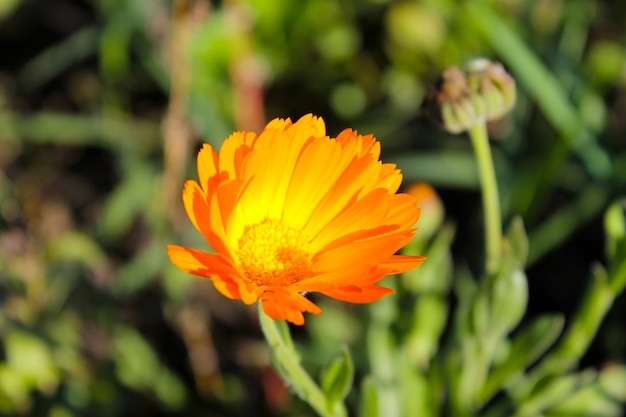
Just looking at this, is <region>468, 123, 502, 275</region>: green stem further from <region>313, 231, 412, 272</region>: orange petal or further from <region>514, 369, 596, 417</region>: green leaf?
<region>313, 231, 412, 272</region>: orange petal

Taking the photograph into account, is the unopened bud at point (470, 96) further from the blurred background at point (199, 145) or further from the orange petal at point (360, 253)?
the blurred background at point (199, 145)

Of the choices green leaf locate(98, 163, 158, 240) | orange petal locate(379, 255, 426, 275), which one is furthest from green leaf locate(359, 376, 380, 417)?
green leaf locate(98, 163, 158, 240)

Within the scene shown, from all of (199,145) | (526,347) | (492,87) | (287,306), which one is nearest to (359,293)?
(287,306)

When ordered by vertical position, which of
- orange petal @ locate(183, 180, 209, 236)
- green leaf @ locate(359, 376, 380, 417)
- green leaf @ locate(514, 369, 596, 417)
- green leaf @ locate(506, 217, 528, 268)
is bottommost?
green leaf @ locate(359, 376, 380, 417)

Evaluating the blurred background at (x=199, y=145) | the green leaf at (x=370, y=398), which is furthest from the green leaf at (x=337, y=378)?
the blurred background at (x=199, y=145)

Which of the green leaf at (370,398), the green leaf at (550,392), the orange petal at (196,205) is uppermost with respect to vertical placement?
the green leaf at (550,392)

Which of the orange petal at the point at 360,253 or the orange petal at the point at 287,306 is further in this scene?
the orange petal at the point at 360,253

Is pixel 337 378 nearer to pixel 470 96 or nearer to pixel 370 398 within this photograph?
pixel 370 398
